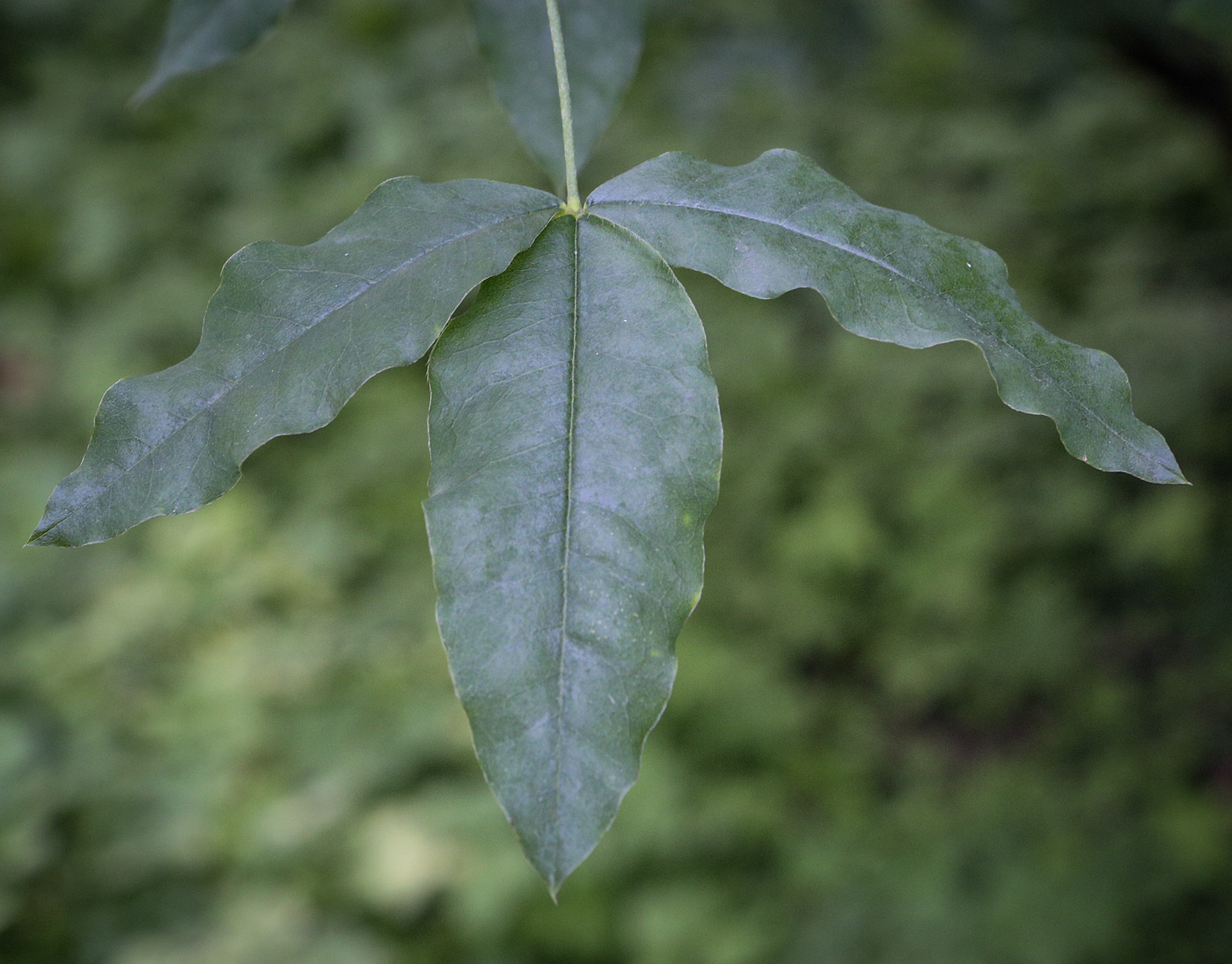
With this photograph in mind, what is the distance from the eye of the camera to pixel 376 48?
2.77 m

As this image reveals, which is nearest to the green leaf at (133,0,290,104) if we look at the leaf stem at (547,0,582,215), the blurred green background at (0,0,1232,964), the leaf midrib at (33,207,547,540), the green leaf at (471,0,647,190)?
the green leaf at (471,0,647,190)

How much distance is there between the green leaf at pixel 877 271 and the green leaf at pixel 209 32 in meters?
0.44

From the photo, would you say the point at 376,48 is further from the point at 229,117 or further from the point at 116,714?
the point at 116,714

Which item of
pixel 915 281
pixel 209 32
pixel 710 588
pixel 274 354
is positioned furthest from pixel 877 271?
pixel 710 588

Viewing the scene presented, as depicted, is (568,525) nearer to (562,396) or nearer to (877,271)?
(562,396)

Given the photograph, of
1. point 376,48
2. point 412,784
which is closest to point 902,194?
point 376,48

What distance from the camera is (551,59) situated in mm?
864

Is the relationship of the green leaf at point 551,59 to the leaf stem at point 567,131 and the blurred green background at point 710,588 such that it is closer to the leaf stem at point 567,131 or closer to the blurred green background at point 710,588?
the leaf stem at point 567,131

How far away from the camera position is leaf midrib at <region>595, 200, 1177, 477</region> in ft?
1.77

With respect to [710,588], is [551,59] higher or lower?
higher

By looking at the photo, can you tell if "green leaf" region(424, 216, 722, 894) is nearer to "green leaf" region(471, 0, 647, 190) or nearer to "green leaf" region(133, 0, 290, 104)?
"green leaf" region(471, 0, 647, 190)

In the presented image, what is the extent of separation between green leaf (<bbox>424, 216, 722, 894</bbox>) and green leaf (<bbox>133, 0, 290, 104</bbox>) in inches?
18.6

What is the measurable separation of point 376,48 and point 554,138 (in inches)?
86.0

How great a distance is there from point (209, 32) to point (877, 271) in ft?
2.10
